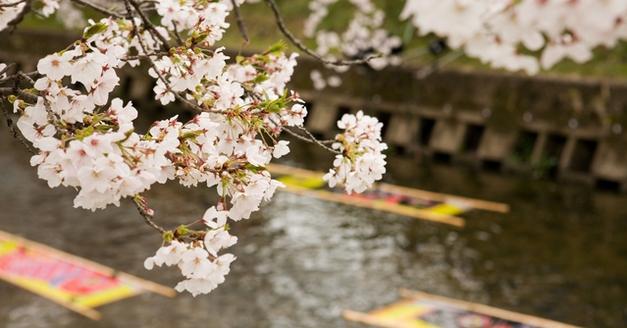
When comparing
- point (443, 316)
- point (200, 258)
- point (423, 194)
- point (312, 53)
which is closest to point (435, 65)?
point (423, 194)

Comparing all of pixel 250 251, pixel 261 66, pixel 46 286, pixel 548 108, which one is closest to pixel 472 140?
pixel 548 108

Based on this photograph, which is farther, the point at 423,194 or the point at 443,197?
the point at 423,194

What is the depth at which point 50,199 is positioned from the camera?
11.7 m

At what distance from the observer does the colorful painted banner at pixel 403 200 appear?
36.9 ft

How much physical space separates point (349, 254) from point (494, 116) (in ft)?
15.5

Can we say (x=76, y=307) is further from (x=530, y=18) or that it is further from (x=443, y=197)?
(x=530, y=18)

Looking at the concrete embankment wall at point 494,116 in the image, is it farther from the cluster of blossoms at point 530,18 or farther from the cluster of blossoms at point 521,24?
the cluster of blossoms at point 530,18

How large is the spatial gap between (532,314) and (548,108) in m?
5.31

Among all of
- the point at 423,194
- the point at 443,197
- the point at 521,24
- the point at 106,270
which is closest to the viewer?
the point at 521,24

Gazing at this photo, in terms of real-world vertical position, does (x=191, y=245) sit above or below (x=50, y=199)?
above

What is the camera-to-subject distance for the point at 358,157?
7.98 ft

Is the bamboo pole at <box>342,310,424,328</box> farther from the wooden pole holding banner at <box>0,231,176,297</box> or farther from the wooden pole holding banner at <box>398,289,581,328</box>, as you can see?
the wooden pole holding banner at <box>0,231,176,297</box>

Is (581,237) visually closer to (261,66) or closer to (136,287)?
(136,287)

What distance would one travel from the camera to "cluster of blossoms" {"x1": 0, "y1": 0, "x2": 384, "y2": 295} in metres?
1.79
